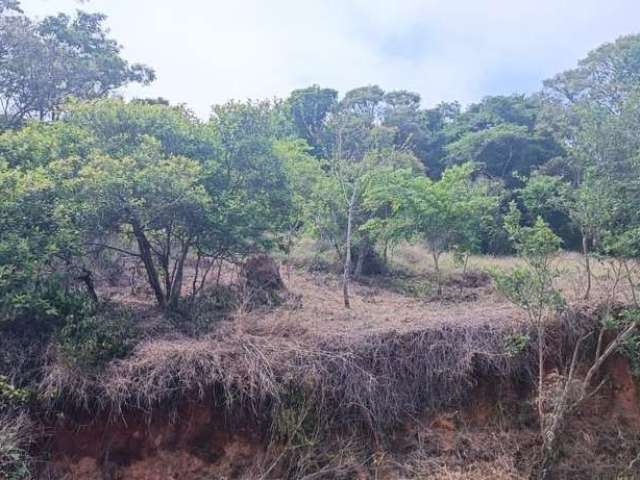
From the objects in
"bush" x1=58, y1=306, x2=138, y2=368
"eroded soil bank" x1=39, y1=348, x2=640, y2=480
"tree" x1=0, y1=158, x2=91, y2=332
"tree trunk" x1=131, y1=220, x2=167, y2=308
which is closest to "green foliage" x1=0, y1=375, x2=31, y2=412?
"eroded soil bank" x1=39, y1=348, x2=640, y2=480

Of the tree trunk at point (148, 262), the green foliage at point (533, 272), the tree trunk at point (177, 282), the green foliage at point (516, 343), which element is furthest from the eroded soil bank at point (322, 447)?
the tree trunk at point (148, 262)

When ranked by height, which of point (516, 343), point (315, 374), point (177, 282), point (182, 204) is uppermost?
point (182, 204)

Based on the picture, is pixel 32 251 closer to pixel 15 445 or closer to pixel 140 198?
pixel 140 198

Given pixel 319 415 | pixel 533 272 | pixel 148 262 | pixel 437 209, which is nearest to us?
pixel 319 415

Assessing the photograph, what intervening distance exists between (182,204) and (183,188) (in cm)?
39

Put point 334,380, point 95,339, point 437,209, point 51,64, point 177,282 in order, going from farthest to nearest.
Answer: point 51,64 < point 437,209 < point 177,282 < point 334,380 < point 95,339

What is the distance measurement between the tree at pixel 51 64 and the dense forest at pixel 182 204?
53 mm

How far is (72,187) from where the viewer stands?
7469 mm

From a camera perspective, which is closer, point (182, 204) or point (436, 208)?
point (182, 204)

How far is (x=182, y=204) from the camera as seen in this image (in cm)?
829

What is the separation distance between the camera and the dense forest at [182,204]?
711 cm

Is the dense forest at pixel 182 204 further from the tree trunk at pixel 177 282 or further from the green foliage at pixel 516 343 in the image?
the green foliage at pixel 516 343

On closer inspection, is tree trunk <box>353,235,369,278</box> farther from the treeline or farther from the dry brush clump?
the dry brush clump

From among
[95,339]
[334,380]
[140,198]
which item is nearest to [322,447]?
[334,380]
